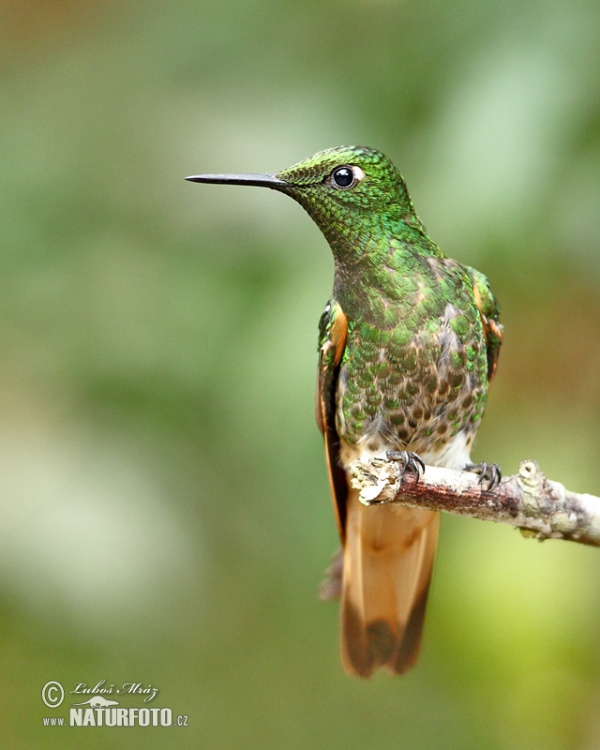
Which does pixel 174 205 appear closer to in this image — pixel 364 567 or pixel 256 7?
pixel 256 7

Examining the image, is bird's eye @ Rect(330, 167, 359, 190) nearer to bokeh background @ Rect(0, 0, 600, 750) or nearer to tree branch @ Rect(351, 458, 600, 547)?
bokeh background @ Rect(0, 0, 600, 750)

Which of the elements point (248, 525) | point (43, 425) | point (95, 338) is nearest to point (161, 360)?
point (95, 338)

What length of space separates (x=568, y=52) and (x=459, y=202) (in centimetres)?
53

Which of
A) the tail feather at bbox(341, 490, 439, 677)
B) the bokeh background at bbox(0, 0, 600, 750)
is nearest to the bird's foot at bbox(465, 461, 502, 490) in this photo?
the bokeh background at bbox(0, 0, 600, 750)

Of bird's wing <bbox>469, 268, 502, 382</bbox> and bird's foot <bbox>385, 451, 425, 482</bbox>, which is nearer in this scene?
bird's foot <bbox>385, 451, 425, 482</bbox>

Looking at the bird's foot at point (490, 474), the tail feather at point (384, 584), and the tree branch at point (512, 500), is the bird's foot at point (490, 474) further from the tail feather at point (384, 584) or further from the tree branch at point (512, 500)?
the tail feather at point (384, 584)

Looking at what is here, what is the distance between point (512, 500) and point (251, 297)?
3.46 ft

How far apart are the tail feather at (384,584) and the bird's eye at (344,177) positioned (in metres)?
0.99

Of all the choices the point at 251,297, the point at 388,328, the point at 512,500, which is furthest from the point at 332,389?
the point at 512,500

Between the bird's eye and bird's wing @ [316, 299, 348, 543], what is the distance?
31cm

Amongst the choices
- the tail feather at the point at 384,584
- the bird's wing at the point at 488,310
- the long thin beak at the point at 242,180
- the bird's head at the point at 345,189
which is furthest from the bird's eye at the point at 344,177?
the tail feather at the point at 384,584

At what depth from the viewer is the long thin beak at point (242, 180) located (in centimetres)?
203

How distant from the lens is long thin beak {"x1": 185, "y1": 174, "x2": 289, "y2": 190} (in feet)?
6.66

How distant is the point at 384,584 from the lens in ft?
9.45
